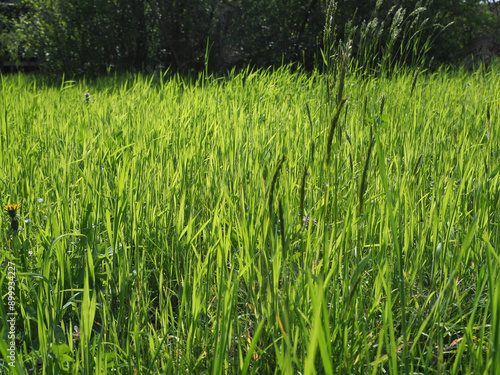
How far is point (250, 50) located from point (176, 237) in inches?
211

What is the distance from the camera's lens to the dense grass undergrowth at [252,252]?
2.57 feet

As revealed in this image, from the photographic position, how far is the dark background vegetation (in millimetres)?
6008

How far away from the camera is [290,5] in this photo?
20.7 ft

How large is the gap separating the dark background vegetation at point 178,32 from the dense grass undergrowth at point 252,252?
12.5 feet

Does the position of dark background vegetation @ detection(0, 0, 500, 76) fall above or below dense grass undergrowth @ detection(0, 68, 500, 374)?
Answer: above

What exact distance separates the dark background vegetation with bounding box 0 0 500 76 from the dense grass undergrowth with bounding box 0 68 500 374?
12.5ft

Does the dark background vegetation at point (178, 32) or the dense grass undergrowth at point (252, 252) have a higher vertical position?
the dark background vegetation at point (178, 32)

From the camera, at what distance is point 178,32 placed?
605 centimetres

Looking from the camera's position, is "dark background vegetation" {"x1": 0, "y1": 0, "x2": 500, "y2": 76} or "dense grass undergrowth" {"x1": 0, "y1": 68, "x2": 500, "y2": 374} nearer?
"dense grass undergrowth" {"x1": 0, "y1": 68, "x2": 500, "y2": 374}

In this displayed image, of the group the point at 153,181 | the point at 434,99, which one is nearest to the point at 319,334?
the point at 153,181

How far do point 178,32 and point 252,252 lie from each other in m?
5.65

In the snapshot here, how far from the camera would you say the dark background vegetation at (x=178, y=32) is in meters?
6.01

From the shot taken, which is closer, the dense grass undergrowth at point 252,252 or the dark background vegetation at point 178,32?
the dense grass undergrowth at point 252,252

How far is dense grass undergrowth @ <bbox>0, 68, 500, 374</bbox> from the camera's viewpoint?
0.78 metres
